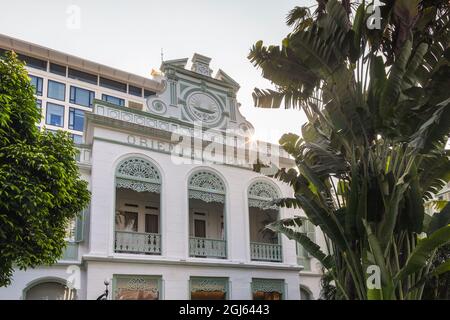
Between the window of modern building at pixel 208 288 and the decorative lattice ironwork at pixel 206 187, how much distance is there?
2.49 metres

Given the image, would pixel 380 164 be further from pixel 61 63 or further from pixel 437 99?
pixel 61 63

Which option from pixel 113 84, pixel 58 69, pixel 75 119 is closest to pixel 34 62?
pixel 58 69

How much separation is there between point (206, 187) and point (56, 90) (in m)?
26.9

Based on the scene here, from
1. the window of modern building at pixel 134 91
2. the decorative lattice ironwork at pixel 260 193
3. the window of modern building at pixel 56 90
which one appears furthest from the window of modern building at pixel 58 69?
the decorative lattice ironwork at pixel 260 193

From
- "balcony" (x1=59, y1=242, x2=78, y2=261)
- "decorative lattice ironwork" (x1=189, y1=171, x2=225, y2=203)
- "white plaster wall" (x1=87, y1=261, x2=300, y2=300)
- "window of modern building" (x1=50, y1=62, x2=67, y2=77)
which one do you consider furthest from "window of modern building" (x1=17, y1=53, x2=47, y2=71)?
"white plaster wall" (x1=87, y1=261, x2=300, y2=300)

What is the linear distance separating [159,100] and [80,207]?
632 centimetres

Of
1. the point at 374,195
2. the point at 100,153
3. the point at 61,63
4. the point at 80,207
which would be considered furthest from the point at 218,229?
the point at 61,63

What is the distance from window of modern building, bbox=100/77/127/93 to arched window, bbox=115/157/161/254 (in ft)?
86.2

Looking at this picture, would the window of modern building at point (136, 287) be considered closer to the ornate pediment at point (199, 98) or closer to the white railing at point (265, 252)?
the white railing at point (265, 252)

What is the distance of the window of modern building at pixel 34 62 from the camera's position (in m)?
35.2

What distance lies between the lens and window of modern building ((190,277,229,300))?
Answer: 13.6 metres

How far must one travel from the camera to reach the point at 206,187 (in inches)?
572

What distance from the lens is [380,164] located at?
22.5 feet

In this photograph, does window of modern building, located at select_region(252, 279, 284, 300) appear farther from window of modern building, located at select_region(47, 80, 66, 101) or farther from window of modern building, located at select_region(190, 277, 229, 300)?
window of modern building, located at select_region(47, 80, 66, 101)
